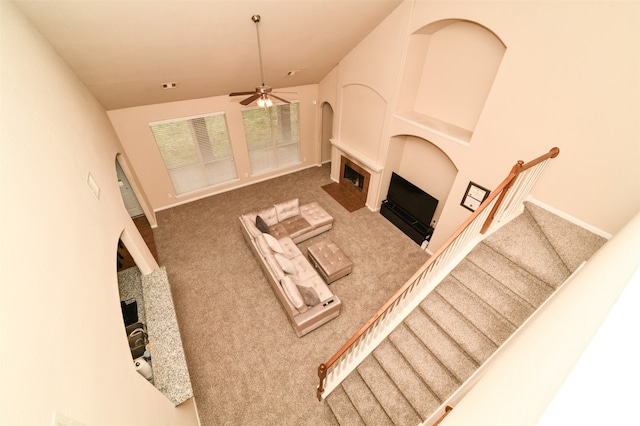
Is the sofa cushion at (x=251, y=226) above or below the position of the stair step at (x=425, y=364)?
below

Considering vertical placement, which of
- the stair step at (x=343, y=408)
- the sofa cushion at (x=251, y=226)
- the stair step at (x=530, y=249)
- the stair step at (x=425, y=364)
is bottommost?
the stair step at (x=343, y=408)

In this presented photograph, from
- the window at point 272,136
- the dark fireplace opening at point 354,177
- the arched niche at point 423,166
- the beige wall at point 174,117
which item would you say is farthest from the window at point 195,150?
the arched niche at point 423,166

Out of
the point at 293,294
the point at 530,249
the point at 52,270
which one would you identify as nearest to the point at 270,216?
the point at 293,294

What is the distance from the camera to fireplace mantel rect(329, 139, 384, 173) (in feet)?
22.4

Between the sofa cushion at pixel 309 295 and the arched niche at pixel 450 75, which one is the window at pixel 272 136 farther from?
the sofa cushion at pixel 309 295

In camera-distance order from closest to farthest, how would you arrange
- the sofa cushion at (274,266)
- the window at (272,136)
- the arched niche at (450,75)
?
the arched niche at (450,75) < the sofa cushion at (274,266) < the window at (272,136)

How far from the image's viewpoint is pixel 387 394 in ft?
11.0

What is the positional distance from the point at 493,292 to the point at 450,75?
4083 mm

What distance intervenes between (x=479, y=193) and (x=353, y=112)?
12.5 feet

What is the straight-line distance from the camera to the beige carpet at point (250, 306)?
400cm

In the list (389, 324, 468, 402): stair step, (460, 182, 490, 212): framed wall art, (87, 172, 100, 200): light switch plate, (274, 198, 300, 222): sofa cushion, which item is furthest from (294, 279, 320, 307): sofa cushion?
(460, 182, 490, 212): framed wall art

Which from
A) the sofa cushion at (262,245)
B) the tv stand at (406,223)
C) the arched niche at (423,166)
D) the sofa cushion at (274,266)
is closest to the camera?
the sofa cushion at (274,266)

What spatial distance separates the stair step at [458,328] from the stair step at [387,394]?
0.98 metres

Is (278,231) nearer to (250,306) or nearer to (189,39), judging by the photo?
(250,306)
